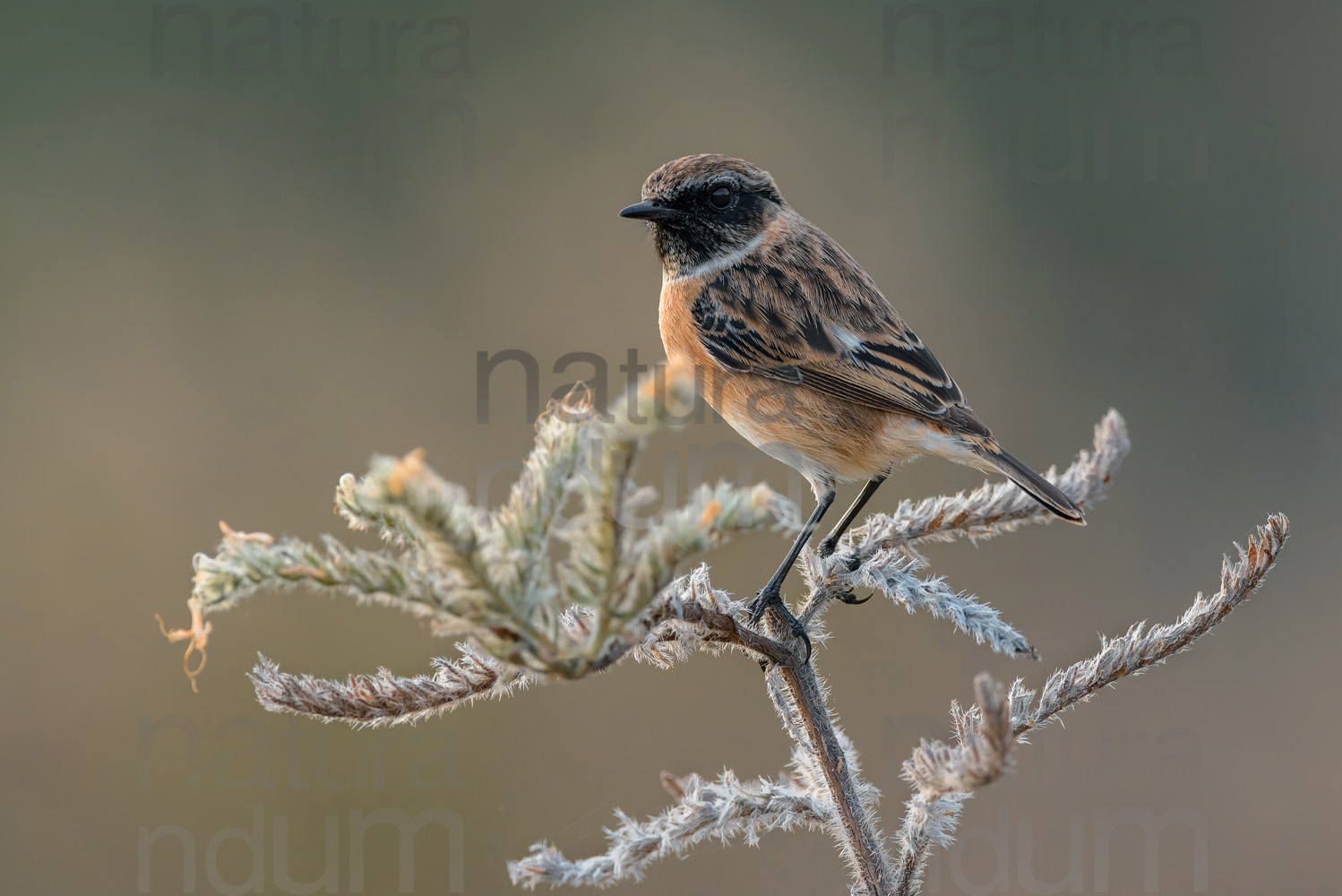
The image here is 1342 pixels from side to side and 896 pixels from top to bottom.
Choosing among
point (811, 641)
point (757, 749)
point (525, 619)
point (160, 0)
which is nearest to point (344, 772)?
point (757, 749)

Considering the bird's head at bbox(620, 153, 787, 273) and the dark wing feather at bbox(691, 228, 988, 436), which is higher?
the bird's head at bbox(620, 153, 787, 273)

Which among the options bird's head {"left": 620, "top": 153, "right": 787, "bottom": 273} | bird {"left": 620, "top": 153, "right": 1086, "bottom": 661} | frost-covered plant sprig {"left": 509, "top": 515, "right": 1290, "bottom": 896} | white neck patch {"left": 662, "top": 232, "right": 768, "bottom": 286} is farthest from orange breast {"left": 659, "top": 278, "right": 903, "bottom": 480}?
frost-covered plant sprig {"left": 509, "top": 515, "right": 1290, "bottom": 896}

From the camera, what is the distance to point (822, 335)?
4.04 m

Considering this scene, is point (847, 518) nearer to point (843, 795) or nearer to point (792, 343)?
point (792, 343)

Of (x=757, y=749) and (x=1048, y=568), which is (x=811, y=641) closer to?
(x=757, y=749)

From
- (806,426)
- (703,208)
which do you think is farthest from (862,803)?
(703,208)

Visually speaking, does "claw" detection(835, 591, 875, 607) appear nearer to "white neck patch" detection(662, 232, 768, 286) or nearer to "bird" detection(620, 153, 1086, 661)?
"bird" detection(620, 153, 1086, 661)

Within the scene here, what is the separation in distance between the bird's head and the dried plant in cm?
190

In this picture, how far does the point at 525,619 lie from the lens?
1.36m

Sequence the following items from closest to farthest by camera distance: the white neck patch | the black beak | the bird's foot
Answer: the bird's foot < the black beak < the white neck patch

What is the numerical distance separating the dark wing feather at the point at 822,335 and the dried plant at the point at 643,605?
37.7 inches

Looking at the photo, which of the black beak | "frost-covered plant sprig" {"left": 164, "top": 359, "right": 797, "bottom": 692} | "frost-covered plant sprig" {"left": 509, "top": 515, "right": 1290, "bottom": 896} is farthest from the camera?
the black beak

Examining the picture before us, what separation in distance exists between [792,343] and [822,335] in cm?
13

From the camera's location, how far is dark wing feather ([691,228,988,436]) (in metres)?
3.89
